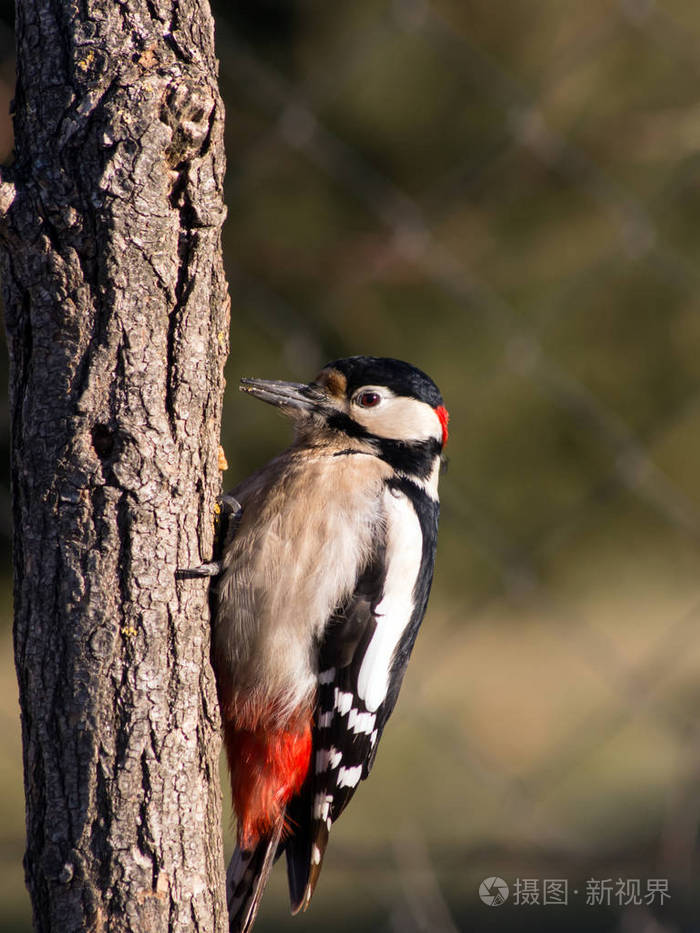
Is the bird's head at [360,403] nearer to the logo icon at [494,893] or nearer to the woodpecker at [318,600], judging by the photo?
the woodpecker at [318,600]

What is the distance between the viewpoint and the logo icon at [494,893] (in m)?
3.61

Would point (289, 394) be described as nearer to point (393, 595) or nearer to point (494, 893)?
point (393, 595)

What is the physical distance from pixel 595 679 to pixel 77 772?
3.81 meters

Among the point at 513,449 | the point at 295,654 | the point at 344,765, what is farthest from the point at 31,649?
the point at 513,449

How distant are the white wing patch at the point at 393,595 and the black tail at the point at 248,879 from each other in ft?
1.07

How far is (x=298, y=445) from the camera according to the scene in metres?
2.37

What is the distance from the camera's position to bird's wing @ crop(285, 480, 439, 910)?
7.14ft

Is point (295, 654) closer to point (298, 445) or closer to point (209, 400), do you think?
point (298, 445)

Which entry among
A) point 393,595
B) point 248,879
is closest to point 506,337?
point 393,595

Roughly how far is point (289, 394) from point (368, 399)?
162mm

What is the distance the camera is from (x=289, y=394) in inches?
92.0

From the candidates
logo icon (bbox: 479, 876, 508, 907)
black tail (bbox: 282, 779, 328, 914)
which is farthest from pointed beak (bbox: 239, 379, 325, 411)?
logo icon (bbox: 479, 876, 508, 907)

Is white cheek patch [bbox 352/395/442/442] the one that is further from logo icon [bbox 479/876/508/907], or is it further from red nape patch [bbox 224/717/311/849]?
logo icon [bbox 479/876/508/907]

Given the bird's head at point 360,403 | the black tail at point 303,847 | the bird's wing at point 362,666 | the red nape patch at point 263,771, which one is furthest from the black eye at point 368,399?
the black tail at point 303,847
